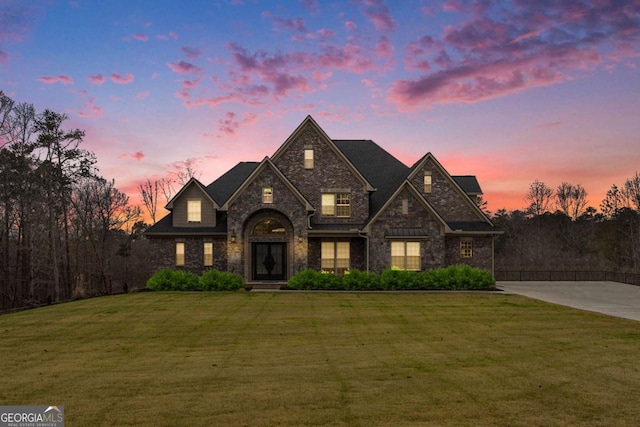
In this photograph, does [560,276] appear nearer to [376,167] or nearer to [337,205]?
[376,167]

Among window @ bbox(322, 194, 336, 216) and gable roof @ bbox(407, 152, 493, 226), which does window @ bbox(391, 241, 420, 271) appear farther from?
gable roof @ bbox(407, 152, 493, 226)

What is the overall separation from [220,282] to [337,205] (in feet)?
32.2

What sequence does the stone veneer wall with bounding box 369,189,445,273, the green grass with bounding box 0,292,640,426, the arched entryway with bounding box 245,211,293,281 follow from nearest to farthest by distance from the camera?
the green grass with bounding box 0,292,640,426, the stone veneer wall with bounding box 369,189,445,273, the arched entryway with bounding box 245,211,293,281

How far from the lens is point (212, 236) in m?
31.1

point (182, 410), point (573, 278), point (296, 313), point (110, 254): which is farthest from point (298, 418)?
point (110, 254)

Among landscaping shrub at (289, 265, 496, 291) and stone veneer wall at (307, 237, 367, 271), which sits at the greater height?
stone veneer wall at (307, 237, 367, 271)

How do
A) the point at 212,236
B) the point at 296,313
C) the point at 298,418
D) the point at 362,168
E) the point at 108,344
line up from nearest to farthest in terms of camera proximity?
the point at 298,418
the point at 108,344
the point at 296,313
the point at 212,236
the point at 362,168

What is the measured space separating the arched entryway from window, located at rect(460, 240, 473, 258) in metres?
12.2

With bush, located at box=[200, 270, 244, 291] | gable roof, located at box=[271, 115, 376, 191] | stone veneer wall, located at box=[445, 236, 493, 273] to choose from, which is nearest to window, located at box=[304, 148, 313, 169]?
gable roof, located at box=[271, 115, 376, 191]

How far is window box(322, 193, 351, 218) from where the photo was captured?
3169 centimetres

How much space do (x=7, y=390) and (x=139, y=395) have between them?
281cm

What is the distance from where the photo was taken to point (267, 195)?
29.4 m

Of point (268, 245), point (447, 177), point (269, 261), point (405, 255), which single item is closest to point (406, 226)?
point (405, 255)

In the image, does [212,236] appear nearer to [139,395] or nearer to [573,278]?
[139,395]
